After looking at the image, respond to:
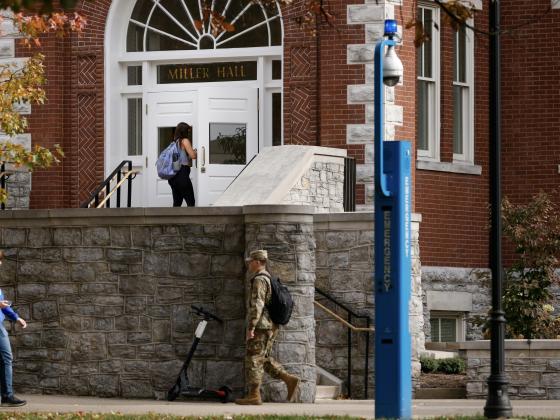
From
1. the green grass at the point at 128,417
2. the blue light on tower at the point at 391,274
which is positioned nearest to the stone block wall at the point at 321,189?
the green grass at the point at 128,417

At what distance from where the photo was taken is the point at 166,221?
19.7 meters

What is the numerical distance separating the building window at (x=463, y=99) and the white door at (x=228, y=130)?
11.8 feet

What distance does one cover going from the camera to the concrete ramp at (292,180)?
814 inches

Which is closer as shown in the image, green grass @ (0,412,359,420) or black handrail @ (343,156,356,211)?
green grass @ (0,412,359,420)

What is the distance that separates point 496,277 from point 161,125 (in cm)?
959

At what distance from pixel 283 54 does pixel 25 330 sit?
656 centimetres

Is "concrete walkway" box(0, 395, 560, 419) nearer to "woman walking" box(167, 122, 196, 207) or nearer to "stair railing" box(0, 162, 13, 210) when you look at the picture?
"woman walking" box(167, 122, 196, 207)

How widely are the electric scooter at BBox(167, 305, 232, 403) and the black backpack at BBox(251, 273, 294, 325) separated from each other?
3.65 feet

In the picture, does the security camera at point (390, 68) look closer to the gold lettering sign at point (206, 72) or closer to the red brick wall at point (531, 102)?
the gold lettering sign at point (206, 72)

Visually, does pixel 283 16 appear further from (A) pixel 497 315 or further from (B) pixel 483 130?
(A) pixel 497 315

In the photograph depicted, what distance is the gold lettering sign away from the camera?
82.9ft

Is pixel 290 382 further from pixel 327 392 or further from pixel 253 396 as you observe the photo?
pixel 327 392

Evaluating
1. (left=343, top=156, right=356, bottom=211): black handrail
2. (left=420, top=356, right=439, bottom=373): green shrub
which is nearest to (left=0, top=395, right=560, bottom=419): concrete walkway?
(left=420, top=356, right=439, bottom=373): green shrub

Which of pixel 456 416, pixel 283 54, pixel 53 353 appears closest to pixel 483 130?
pixel 283 54
